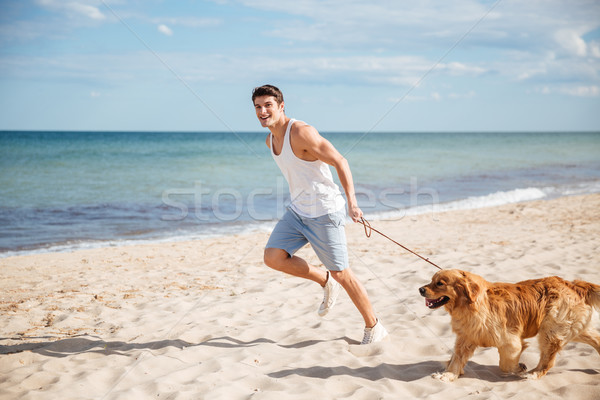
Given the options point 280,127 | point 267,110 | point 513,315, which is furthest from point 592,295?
point 267,110

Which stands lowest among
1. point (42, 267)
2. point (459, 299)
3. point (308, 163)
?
point (42, 267)

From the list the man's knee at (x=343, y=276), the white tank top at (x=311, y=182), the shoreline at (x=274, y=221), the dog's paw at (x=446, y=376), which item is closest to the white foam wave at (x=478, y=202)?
the shoreline at (x=274, y=221)

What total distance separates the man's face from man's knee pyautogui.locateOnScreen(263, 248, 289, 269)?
1043 mm

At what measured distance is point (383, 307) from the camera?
4.74 metres

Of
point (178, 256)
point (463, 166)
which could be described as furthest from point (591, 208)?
point (463, 166)

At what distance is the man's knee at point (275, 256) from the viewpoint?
3751 millimetres

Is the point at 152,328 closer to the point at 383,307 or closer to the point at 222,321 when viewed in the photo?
the point at 222,321

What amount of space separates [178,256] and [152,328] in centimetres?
323

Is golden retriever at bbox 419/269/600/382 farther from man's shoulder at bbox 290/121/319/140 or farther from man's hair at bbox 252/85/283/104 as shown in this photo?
man's hair at bbox 252/85/283/104

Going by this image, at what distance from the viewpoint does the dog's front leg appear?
3133 millimetres

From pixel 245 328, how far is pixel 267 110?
2.05 m

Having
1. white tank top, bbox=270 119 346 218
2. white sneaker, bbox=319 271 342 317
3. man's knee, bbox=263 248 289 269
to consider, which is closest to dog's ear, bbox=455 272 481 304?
white tank top, bbox=270 119 346 218

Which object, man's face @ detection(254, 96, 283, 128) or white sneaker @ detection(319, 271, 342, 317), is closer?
man's face @ detection(254, 96, 283, 128)

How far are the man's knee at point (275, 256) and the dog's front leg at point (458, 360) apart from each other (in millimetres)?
1451
